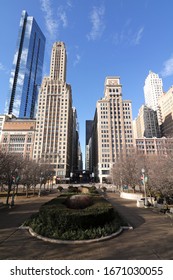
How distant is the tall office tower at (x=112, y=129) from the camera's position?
102925mm

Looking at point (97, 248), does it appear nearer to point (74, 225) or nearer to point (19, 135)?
point (74, 225)

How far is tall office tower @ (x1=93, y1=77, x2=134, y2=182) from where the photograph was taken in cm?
10293

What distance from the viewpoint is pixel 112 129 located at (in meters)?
110

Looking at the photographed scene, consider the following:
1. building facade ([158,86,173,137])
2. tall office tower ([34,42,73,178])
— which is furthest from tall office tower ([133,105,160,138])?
tall office tower ([34,42,73,178])

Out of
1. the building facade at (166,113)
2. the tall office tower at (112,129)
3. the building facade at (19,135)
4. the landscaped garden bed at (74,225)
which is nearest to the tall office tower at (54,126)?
the building facade at (19,135)

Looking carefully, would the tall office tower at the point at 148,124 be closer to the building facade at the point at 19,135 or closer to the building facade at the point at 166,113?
the building facade at the point at 166,113

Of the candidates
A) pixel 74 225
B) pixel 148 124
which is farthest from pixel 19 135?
pixel 148 124

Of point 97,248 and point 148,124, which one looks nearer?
point 97,248

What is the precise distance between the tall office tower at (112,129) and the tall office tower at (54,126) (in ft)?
79.4

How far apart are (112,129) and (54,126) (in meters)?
42.4

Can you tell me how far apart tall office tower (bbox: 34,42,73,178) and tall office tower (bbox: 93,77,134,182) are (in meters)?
24.2
